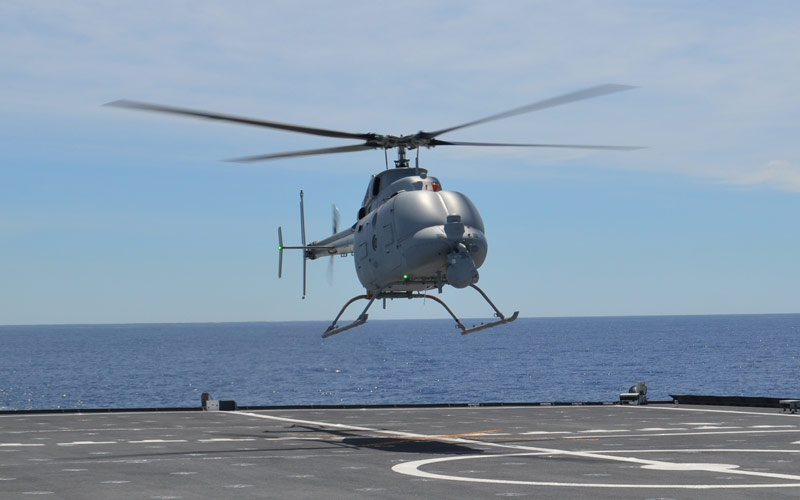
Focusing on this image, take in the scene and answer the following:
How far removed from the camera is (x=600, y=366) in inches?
6791

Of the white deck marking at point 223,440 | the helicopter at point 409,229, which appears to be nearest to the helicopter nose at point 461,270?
the helicopter at point 409,229

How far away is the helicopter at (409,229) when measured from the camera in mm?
29047

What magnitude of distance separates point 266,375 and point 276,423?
124 metres

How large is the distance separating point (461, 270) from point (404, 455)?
5.52m

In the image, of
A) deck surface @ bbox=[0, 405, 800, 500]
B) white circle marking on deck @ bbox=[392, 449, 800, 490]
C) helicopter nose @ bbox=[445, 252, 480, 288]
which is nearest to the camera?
deck surface @ bbox=[0, 405, 800, 500]

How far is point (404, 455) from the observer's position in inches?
1131

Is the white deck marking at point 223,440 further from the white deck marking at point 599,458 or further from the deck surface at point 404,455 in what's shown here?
the white deck marking at point 599,458

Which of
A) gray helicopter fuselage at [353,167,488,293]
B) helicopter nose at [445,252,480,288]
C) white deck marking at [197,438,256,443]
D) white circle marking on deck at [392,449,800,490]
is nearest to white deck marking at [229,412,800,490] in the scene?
white circle marking on deck at [392,449,800,490]

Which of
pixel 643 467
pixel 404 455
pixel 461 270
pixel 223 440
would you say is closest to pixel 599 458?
pixel 643 467

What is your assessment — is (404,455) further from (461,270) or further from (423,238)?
(423,238)

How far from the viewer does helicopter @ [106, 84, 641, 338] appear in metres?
29.0

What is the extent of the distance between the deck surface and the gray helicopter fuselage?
5.19m

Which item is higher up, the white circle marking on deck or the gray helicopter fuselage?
the gray helicopter fuselage

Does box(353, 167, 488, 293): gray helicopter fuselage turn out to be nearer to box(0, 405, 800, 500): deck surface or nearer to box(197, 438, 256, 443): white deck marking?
box(0, 405, 800, 500): deck surface
